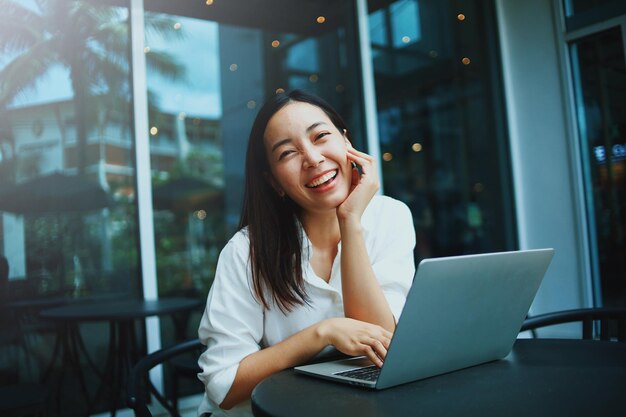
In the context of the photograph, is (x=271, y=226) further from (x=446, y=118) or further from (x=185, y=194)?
(x=185, y=194)

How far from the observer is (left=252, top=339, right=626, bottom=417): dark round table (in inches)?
32.2

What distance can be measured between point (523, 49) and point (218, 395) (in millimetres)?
4370

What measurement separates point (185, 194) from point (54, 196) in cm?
Answer: 305

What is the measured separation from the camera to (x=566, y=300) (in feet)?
14.0

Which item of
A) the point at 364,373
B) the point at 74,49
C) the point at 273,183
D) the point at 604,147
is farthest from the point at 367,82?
the point at 364,373

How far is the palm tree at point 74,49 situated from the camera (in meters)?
3.26

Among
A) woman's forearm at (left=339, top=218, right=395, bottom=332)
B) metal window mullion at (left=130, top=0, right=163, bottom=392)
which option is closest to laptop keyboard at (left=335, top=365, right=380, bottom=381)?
woman's forearm at (left=339, top=218, right=395, bottom=332)

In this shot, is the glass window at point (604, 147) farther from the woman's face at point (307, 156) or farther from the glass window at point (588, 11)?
the woman's face at point (307, 156)

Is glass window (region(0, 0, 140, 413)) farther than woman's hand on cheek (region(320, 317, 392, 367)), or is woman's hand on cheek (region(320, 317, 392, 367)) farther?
glass window (region(0, 0, 140, 413))

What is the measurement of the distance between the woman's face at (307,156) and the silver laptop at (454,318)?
0.47 meters

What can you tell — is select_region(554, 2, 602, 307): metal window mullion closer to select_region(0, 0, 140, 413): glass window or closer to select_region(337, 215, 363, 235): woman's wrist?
select_region(0, 0, 140, 413): glass window

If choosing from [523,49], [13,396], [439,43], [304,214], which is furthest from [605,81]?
[13,396]

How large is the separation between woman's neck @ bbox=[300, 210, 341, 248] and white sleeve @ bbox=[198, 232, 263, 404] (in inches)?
8.8

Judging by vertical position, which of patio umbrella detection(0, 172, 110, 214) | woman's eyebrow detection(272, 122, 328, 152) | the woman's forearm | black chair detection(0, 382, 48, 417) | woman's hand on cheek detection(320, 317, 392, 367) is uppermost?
patio umbrella detection(0, 172, 110, 214)
